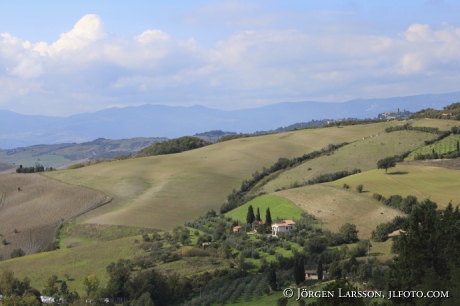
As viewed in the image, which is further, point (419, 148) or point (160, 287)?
point (419, 148)

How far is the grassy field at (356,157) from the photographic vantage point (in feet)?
318

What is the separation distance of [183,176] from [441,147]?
44189 mm

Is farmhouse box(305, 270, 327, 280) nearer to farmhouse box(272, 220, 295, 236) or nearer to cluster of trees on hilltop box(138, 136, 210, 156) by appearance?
farmhouse box(272, 220, 295, 236)

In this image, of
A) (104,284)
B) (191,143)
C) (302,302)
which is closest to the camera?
(302,302)

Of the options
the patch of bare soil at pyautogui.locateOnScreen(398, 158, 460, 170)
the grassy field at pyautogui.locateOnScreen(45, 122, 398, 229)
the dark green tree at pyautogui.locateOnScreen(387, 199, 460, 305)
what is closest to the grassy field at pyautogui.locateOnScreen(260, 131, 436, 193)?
the patch of bare soil at pyautogui.locateOnScreen(398, 158, 460, 170)

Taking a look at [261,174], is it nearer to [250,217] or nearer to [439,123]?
[250,217]

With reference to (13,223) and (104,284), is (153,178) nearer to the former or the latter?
(13,223)

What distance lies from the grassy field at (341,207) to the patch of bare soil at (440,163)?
674 inches

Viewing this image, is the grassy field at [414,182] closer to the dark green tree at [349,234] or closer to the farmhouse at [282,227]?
the dark green tree at [349,234]

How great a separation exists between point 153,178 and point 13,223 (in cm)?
3016

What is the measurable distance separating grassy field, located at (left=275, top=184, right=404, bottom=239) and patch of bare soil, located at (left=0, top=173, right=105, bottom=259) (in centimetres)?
3143

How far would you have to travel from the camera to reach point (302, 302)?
1586 inches

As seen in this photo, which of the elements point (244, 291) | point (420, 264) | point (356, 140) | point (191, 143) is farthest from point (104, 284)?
point (191, 143)

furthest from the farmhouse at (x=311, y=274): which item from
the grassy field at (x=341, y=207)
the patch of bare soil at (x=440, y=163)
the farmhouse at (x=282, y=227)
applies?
the patch of bare soil at (x=440, y=163)
